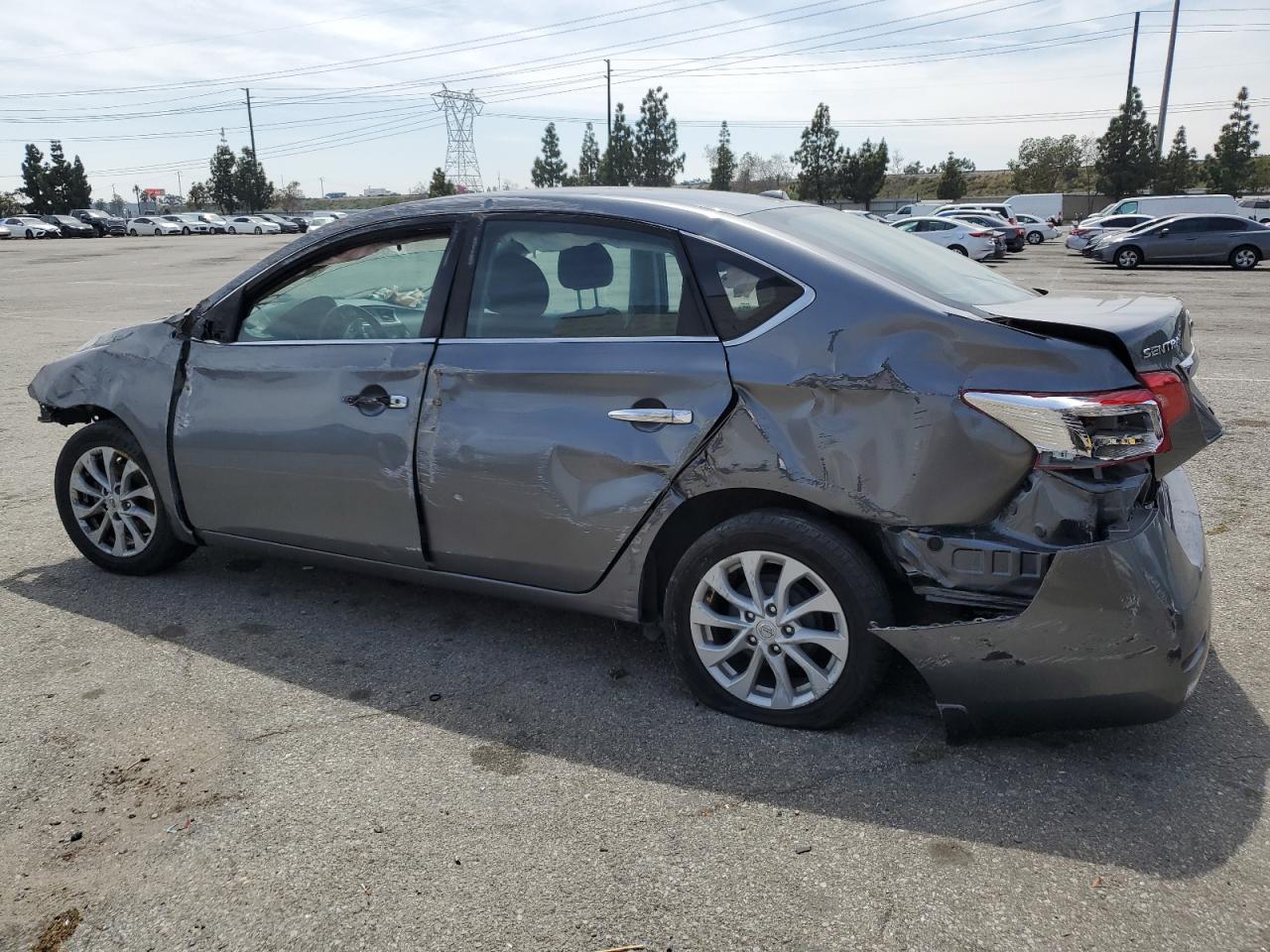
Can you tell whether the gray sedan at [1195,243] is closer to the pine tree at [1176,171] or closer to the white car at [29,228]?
the pine tree at [1176,171]

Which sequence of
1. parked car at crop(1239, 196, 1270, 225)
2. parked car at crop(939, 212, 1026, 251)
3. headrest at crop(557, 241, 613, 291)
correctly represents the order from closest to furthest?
1. headrest at crop(557, 241, 613, 291)
2. parked car at crop(939, 212, 1026, 251)
3. parked car at crop(1239, 196, 1270, 225)

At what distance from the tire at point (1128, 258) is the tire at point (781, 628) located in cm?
2853

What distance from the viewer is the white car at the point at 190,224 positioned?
67.4 metres

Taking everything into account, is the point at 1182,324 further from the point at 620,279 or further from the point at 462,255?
the point at 462,255

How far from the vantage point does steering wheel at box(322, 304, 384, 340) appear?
Answer: 3.90 meters

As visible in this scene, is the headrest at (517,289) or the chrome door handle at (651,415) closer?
the chrome door handle at (651,415)

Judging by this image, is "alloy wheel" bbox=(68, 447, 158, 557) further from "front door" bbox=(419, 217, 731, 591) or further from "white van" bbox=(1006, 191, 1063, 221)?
"white van" bbox=(1006, 191, 1063, 221)

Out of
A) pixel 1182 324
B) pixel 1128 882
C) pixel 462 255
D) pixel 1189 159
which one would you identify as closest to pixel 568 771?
pixel 1128 882

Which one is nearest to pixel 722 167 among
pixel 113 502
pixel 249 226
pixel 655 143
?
pixel 655 143

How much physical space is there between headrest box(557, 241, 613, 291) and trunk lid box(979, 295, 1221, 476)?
125 centimetres

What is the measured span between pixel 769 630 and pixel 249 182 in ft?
319

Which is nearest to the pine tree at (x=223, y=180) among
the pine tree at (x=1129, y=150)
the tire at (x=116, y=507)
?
the pine tree at (x=1129, y=150)

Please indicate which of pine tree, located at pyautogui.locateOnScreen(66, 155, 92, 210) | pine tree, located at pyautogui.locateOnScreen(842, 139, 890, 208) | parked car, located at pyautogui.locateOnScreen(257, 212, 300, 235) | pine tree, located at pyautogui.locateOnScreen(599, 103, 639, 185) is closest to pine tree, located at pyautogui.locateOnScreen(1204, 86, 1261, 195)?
pine tree, located at pyautogui.locateOnScreen(842, 139, 890, 208)

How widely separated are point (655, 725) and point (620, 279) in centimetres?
150
